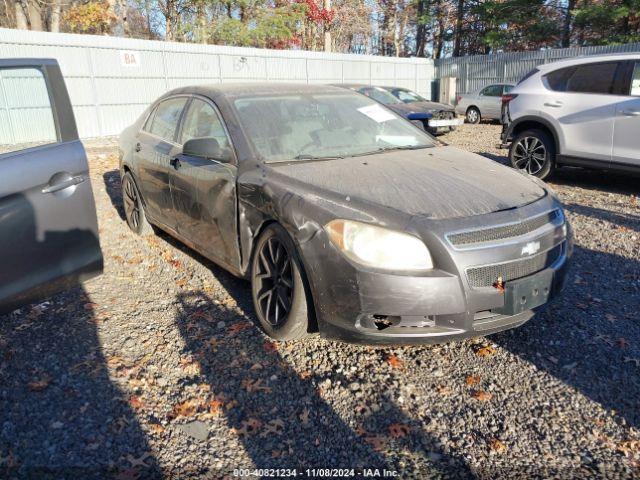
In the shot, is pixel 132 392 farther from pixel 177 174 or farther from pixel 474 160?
pixel 474 160

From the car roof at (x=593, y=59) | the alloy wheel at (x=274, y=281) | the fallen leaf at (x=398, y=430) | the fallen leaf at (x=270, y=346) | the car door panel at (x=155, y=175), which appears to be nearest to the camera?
the fallen leaf at (x=398, y=430)

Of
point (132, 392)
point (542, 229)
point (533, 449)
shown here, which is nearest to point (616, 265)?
point (542, 229)

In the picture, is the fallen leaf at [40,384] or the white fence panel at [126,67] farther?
the white fence panel at [126,67]

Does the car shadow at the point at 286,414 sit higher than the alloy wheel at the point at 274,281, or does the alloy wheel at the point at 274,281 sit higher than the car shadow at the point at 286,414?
the alloy wheel at the point at 274,281

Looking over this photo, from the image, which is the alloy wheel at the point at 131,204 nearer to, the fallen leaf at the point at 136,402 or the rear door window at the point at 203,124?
the rear door window at the point at 203,124

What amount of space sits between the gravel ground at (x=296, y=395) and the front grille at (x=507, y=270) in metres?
0.60

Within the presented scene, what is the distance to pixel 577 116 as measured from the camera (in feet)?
23.1

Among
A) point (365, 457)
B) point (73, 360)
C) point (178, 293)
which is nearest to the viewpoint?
point (365, 457)

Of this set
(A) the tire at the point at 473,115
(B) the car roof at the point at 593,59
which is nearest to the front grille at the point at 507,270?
(B) the car roof at the point at 593,59

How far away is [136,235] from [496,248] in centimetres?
418

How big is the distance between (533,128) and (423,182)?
5.44 m

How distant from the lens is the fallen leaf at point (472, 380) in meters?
2.84

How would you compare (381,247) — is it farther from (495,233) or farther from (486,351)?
(486,351)

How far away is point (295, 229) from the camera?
2.89 meters
